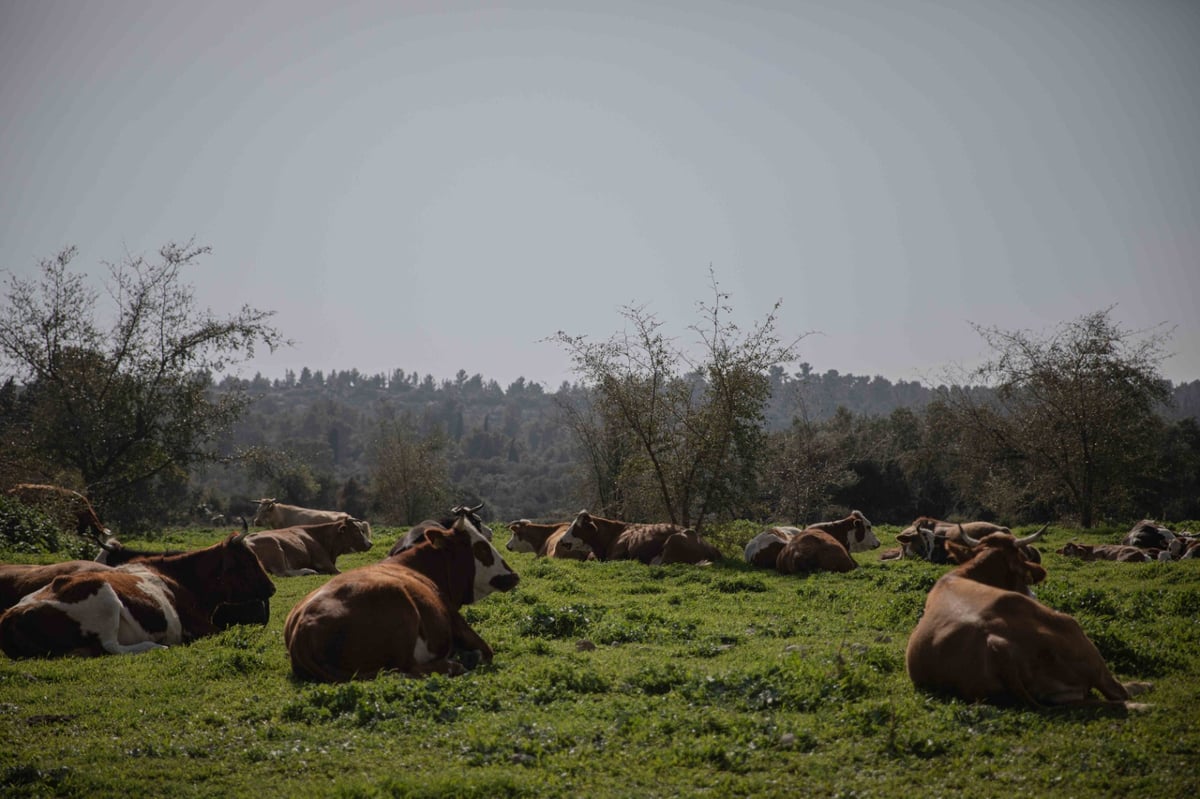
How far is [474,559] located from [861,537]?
1484cm

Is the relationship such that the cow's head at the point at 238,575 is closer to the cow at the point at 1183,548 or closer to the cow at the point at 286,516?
the cow at the point at 286,516

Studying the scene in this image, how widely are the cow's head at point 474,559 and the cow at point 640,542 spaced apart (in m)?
9.11

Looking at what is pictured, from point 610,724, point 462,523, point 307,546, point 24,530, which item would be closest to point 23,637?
point 462,523

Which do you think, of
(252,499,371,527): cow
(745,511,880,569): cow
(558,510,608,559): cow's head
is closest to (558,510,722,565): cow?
(558,510,608,559): cow's head

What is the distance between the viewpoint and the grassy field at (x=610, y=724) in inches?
235

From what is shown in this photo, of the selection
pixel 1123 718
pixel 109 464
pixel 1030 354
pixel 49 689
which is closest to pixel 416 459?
pixel 109 464

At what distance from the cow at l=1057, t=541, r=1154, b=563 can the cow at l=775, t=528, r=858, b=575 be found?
5.31m

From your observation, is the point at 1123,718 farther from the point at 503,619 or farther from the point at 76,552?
the point at 76,552

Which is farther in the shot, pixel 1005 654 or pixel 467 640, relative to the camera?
pixel 467 640

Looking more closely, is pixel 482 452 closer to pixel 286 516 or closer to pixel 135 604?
pixel 286 516

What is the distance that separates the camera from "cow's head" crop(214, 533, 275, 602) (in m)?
12.2

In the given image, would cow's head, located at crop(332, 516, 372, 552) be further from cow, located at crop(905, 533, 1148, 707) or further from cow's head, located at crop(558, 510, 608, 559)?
cow, located at crop(905, 533, 1148, 707)

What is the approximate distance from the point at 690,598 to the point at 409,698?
791 cm

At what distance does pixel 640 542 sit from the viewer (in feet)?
68.1
